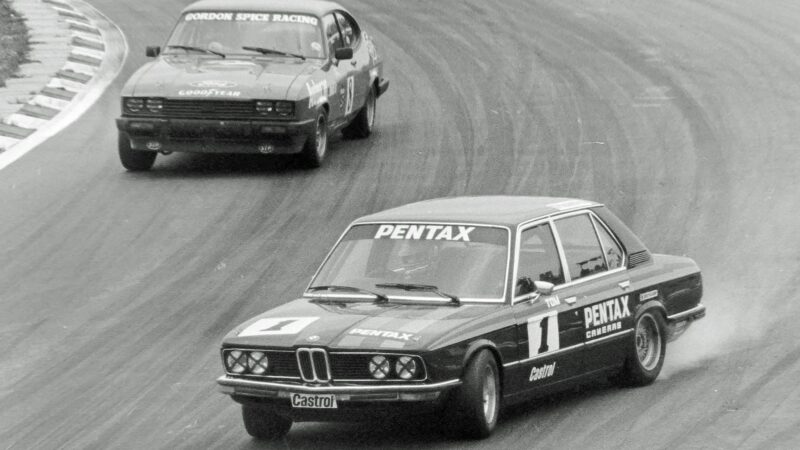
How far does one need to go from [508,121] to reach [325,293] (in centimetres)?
917

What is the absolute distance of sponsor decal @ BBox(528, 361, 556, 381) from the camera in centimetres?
918

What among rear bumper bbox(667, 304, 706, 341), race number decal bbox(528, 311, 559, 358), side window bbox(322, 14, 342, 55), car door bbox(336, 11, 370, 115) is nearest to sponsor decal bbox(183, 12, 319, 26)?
side window bbox(322, 14, 342, 55)

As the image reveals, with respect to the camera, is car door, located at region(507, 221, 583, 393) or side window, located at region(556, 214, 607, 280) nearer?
car door, located at region(507, 221, 583, 393)

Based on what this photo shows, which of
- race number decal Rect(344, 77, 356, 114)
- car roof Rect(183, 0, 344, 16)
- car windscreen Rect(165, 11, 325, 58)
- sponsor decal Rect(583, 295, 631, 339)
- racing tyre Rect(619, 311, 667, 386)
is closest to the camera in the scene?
sponsor decal Rect(583, 295, 631, 339)

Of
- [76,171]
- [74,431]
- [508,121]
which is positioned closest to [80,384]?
[74,431]

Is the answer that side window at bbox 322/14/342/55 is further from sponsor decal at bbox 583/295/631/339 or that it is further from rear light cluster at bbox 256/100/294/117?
sponsor decal at bbox 583/295/631/339

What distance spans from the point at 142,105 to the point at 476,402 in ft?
27.6

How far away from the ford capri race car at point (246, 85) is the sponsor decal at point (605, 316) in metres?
6.64

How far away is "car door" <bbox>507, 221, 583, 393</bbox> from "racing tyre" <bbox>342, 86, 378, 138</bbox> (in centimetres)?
870

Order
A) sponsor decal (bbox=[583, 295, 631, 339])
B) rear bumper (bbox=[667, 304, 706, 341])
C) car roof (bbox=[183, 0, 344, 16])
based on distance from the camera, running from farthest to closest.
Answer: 1. car roof (bbox=[183, 0, 344, 16])
2. rear bumper (bbox=[667, 304, 706, 341])
3. sponsor decal (bbox=[583, 295, 631, 339])

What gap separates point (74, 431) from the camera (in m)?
9.55

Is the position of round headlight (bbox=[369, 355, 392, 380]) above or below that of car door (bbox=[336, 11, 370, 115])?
above

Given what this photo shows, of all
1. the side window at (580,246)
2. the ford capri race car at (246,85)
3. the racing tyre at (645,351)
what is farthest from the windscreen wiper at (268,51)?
the racing tyre at (645,351)

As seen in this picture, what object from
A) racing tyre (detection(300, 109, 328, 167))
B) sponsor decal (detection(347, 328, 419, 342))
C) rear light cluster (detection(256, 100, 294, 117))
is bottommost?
racing tyre (detection(300, 109, 328, 167))
